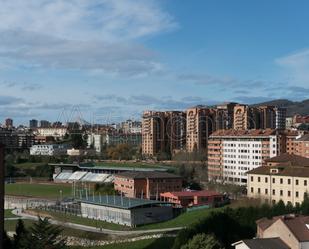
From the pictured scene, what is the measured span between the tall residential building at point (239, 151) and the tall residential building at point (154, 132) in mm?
23002

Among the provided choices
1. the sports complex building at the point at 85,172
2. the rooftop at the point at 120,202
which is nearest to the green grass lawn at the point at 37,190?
the sports complex building at the point at 85,172

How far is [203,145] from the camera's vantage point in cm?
6919

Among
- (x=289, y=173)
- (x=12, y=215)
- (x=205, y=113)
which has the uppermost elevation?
(x=205, y=113)

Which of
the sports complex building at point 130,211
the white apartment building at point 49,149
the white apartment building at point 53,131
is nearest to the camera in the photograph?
the sports complex building at point 130,211

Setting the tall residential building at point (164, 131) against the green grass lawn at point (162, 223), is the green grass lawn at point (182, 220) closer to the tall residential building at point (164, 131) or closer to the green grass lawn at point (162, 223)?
the green grass lawn at point (162, 223)

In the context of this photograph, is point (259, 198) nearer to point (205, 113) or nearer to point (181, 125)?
point (205, 113)

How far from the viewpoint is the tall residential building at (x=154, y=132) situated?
78812 millimetres

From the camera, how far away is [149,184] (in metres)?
42.4

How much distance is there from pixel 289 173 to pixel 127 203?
9188 millimetres

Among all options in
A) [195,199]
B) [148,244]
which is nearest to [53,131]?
[195,199]

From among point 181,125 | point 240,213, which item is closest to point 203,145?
point 181,125

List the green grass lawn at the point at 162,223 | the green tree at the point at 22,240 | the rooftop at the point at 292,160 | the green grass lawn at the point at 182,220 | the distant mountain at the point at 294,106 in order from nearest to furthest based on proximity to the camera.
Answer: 1. the green tree at the point at 22,240
2. the green grass lawn at the point at 182,220
3. the green grass lawn at the point at 162,223
4. the rooftop at the point at 292,160
5. the distant mountain at the point at 294,106

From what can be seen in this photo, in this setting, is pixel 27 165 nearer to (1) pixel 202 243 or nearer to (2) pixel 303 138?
(2) pixel 303 138

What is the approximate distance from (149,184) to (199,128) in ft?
90.3
